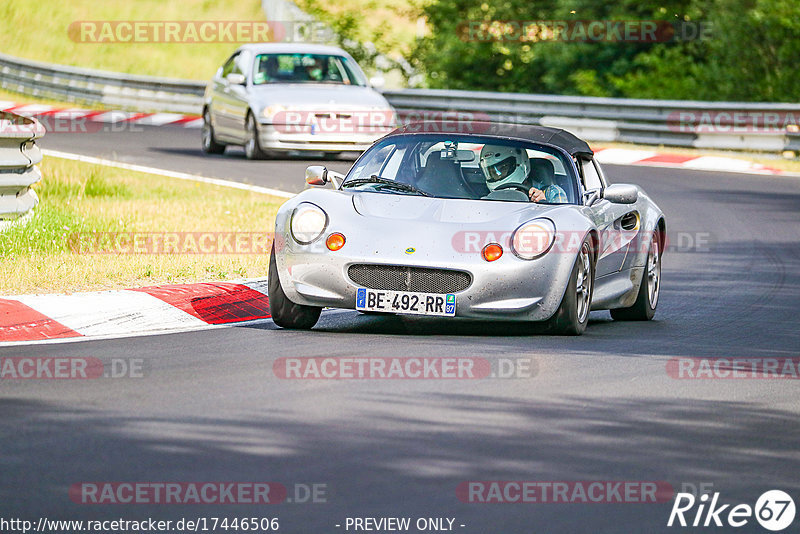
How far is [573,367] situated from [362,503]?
3195 millimetres

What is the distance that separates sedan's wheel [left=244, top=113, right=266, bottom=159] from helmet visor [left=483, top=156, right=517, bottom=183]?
12.0 meters

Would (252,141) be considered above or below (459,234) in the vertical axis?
below

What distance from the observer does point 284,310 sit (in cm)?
985

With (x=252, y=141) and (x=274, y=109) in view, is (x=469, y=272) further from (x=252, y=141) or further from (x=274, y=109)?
(x=252, y=141)

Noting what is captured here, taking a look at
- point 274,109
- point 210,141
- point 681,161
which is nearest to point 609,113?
point 681,161

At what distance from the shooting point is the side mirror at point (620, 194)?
10329 mm

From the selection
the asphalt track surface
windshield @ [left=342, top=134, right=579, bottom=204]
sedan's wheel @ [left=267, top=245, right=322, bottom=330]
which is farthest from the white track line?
sedan's wheel @ [left=267, top=245, right=322, bottom=330]

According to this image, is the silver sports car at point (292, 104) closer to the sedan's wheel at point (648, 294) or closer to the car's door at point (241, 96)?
the car's door at point (241, 96)

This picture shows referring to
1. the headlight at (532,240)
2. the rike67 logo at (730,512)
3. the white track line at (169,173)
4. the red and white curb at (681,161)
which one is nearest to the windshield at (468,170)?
the headlight at (532,240)

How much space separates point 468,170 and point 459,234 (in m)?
1.07

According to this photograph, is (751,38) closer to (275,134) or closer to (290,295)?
(275,134)

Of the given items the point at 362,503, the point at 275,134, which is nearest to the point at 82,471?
the point at 362,503

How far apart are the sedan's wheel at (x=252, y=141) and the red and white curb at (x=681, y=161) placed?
507 centimetres

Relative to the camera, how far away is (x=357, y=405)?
752cm
